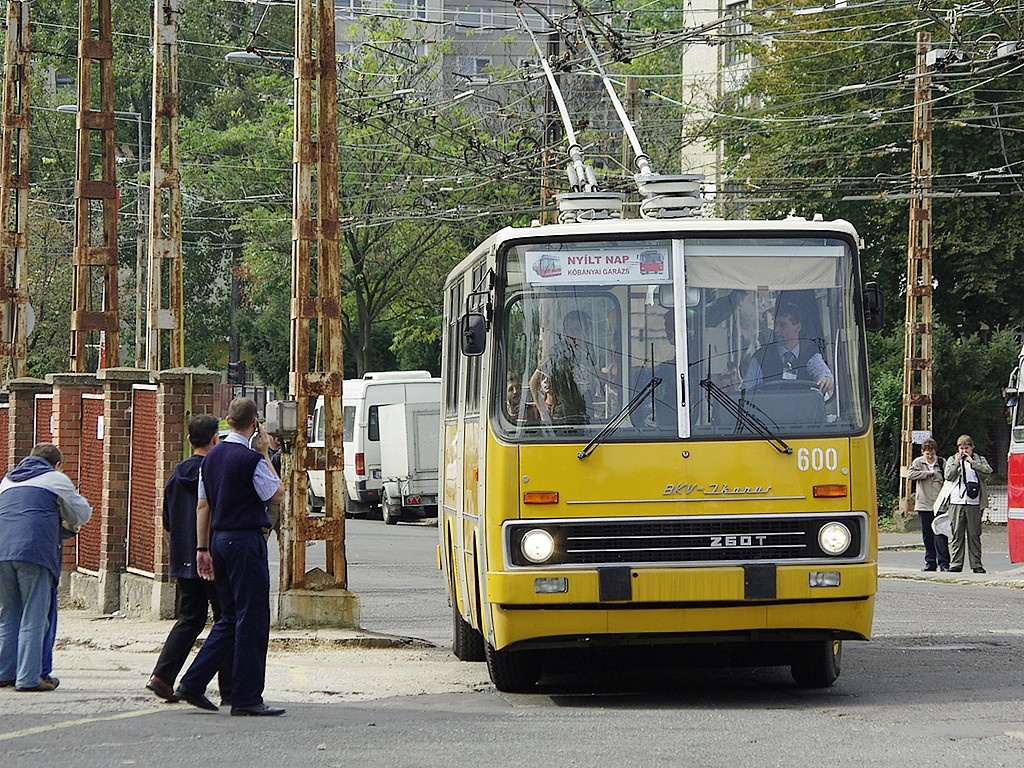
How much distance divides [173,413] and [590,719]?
24.6 feet

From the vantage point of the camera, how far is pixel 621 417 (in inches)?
425

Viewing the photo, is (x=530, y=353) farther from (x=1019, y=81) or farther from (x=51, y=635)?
(x=1019, y=81)

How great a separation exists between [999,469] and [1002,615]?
2904 centimetres

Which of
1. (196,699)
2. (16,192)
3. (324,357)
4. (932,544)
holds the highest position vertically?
(16,192)

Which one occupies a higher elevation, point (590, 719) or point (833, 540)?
point (833, 540)

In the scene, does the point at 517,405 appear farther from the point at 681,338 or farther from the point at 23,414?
the point at 23,414

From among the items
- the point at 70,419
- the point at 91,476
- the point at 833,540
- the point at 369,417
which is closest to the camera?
the point at 833,540

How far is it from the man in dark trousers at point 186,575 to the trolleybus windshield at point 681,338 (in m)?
1.83

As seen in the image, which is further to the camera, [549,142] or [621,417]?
[549,142]

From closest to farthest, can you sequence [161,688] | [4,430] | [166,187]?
1. [161,688]
2. [166,187]
3. [4,430]

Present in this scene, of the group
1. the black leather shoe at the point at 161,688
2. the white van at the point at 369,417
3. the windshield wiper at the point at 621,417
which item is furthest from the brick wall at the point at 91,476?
the white van at the point at 369,417

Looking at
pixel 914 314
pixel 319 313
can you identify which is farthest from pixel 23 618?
pixel 914 314

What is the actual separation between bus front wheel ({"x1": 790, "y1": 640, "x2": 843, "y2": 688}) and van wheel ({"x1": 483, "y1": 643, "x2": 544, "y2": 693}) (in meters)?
1.59

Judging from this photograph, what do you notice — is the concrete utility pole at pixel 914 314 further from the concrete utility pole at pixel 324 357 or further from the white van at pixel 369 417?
the concrete utility pole at pixel 324 357
